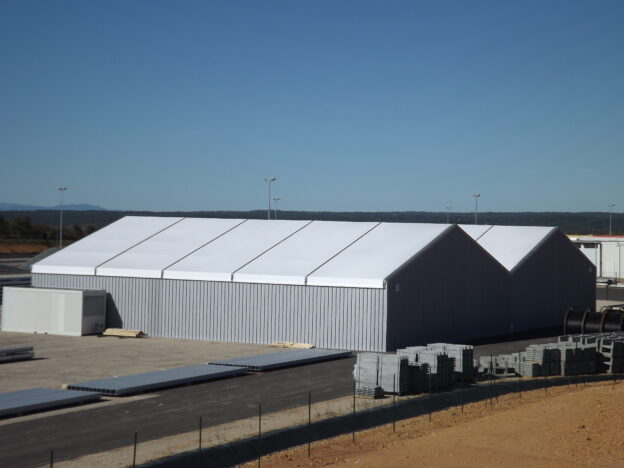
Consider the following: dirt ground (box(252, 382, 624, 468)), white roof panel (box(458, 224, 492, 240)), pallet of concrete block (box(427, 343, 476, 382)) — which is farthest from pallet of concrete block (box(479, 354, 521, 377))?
white roof panel (box(458, 224, 492, 240))

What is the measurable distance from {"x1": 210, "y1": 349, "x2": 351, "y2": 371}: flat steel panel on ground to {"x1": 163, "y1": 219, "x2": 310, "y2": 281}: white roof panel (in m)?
6.57

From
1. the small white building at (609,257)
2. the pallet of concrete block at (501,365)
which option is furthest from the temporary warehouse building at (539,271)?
the small white building at (609,257)

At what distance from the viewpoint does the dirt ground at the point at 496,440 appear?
2044cm

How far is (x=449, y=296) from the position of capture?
139 ft

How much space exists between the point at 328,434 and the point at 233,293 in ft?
63.5

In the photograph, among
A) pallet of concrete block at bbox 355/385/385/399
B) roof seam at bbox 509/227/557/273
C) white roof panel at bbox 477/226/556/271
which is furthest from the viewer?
white roof panel at bbox 477/226/556/271

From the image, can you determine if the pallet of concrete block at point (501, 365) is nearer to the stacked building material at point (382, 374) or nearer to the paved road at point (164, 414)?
the paved road at point (164, 414)

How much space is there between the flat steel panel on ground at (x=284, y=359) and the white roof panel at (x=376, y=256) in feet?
10.5

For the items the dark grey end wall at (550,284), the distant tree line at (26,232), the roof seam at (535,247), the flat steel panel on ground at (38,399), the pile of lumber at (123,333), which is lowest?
the flat steel panel on ground at (38,399)

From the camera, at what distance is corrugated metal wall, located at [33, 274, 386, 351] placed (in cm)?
3875

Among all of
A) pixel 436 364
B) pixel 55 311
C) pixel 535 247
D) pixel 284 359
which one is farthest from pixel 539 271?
pixel 55 311

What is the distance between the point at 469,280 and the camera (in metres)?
43.8

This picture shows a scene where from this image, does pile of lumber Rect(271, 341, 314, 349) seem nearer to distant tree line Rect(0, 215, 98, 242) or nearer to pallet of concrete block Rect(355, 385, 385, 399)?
pallet of concrete block Rect(355, 385, 385, 399)

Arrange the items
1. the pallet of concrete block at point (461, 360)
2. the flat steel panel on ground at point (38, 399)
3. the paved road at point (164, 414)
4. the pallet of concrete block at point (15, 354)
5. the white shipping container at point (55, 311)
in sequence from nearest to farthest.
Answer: the paved road at point (164, 414) → the flat steel panel on ground at point (38, 399) → the pallet of concrete block at point (461, 360) → the pallet of concrete block at point (15, 354) → the white shipping container at point (55, 311)
